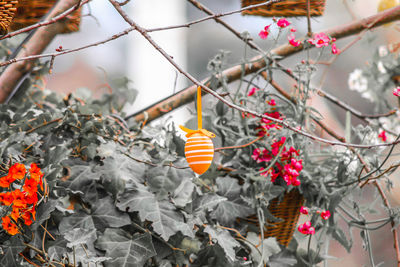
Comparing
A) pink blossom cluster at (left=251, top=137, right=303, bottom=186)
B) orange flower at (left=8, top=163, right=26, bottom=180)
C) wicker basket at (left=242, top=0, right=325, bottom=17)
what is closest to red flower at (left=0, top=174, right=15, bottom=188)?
orange flower at (left=8, top=163, right=26, bottom=180)

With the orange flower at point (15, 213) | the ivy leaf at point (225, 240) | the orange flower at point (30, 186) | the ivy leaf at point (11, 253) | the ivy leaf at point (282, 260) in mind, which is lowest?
the ivy leaf at point (282, 260)

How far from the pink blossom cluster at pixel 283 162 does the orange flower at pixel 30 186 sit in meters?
0.36

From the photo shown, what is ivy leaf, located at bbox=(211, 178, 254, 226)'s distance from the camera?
0.70 metres

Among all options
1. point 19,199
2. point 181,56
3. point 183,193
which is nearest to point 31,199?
point 19,199

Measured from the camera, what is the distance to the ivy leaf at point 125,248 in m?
0.58

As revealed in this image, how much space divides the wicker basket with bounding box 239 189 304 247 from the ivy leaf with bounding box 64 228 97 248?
289mm

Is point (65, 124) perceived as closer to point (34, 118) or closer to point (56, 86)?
point (34, 118)

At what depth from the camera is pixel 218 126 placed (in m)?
0.78

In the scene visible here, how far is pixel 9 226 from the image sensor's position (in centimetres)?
54

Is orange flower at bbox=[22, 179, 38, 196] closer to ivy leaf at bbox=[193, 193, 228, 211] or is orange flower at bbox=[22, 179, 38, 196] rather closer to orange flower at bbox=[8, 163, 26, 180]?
orange flower at bbox=[8, 163, 26, 180]

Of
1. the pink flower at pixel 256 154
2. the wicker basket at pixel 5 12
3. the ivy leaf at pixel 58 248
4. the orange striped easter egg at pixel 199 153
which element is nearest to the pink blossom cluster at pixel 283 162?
the pink flower at pixel 256 154

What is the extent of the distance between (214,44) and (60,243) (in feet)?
5.24

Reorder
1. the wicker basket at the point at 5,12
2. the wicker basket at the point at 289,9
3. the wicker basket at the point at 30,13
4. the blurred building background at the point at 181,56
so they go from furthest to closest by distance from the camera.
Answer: the blurred building background at the point at 181,56 → the wicker basket at the point at 289,9 → the wicker basket at the point at 30,13 → the wicker basket at the point at 5,12

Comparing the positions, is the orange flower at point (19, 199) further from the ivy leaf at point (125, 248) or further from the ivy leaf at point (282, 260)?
the ivy leaf at point (282, 260)
